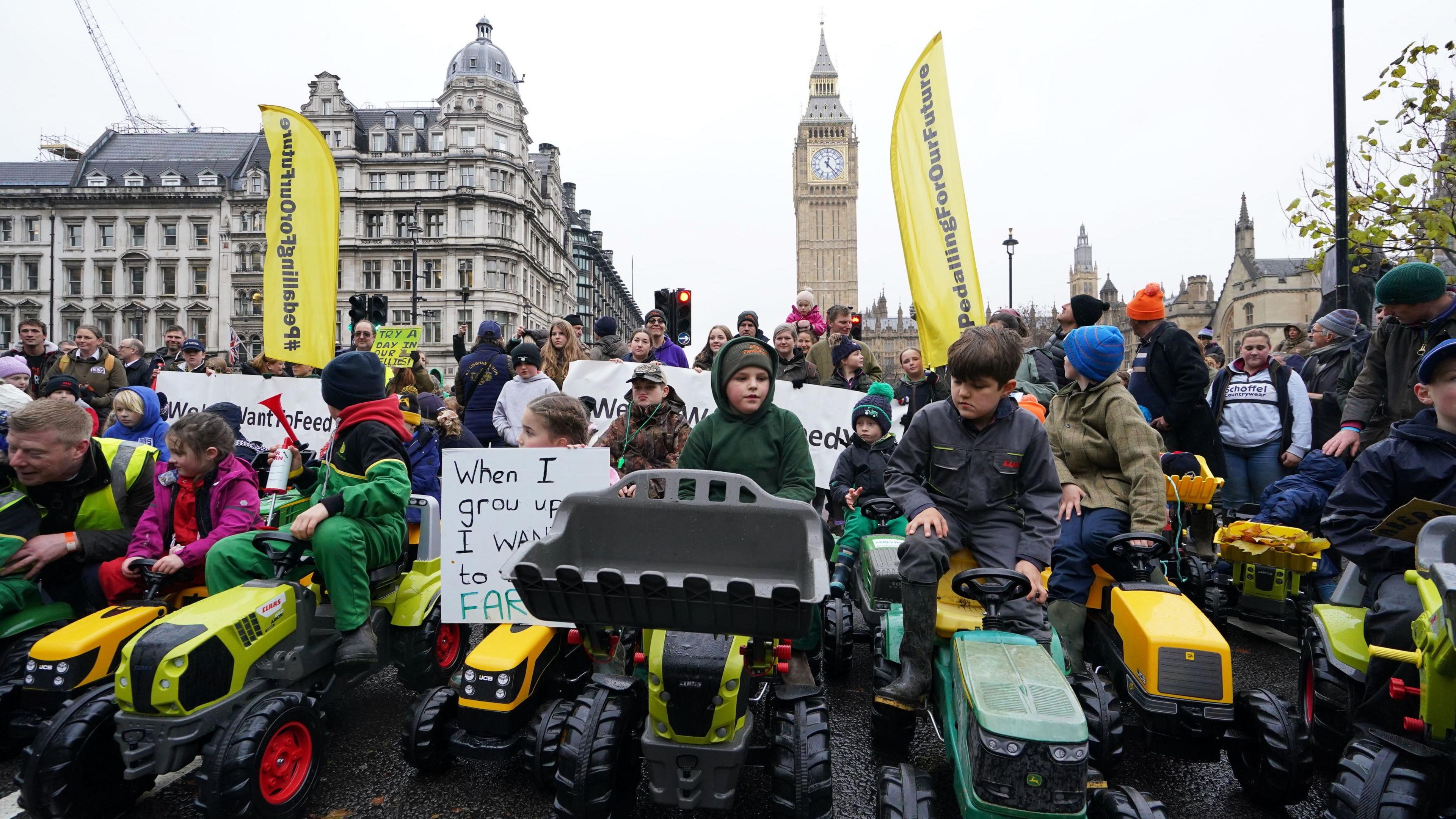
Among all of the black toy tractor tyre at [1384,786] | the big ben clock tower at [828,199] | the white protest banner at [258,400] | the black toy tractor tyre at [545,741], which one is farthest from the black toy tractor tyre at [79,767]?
the big ben clock tower at [828,199]

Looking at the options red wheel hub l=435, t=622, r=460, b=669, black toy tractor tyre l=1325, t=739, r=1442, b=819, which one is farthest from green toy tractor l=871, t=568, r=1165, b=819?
red wheel hub l=435, t=622, r=460, b=669

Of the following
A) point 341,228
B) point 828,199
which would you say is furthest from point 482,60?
point 828,199

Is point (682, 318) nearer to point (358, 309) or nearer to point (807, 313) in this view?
point (807, 313)

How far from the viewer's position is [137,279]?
2504 inches

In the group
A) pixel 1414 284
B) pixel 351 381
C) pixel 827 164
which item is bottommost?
pixel 351 381

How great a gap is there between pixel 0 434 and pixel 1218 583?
8.20 m

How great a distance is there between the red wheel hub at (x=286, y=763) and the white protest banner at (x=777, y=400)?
391cm

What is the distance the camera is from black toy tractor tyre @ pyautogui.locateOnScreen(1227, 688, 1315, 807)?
290 centimetres

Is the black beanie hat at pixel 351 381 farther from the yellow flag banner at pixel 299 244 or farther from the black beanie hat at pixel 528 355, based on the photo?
the yellow flag banner at pixel 299 244

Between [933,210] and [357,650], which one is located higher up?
[933,210]

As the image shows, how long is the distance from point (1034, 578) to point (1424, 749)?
4.03ft

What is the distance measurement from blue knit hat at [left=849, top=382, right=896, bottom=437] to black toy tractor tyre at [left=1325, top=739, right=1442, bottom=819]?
3.64 metres

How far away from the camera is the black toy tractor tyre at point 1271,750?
290 centimetres

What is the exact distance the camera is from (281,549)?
11.3ft
